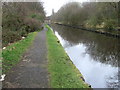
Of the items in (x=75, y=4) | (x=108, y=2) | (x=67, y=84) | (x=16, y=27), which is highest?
(x=75, y=4)

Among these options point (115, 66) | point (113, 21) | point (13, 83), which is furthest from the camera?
point (113, 21)

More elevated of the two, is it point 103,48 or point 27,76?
point 27,76

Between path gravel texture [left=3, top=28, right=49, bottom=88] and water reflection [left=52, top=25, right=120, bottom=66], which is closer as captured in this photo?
path gravel texture [left=3, top=28, right=49, bottom=88]

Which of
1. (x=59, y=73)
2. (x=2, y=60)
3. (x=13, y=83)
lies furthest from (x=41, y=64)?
(x=13, y=83)

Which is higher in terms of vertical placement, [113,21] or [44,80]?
[113,21]

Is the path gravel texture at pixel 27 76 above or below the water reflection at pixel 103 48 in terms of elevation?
above

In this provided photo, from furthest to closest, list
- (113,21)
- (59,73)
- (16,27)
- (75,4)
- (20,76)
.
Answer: (75,4) < (113,21) < (16,27) < (59,73) < (20,76)

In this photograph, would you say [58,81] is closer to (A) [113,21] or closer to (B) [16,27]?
(B) [16,27]

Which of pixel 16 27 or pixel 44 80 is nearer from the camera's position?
pixel 44 80

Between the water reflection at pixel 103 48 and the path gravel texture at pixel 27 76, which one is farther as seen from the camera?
the water reflection at pixel 103 48

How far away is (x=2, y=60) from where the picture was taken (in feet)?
23.8

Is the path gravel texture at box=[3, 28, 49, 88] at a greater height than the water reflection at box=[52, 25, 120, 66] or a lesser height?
greater

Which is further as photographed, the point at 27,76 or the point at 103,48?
the point at 103,48

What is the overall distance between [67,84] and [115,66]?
226 inches
